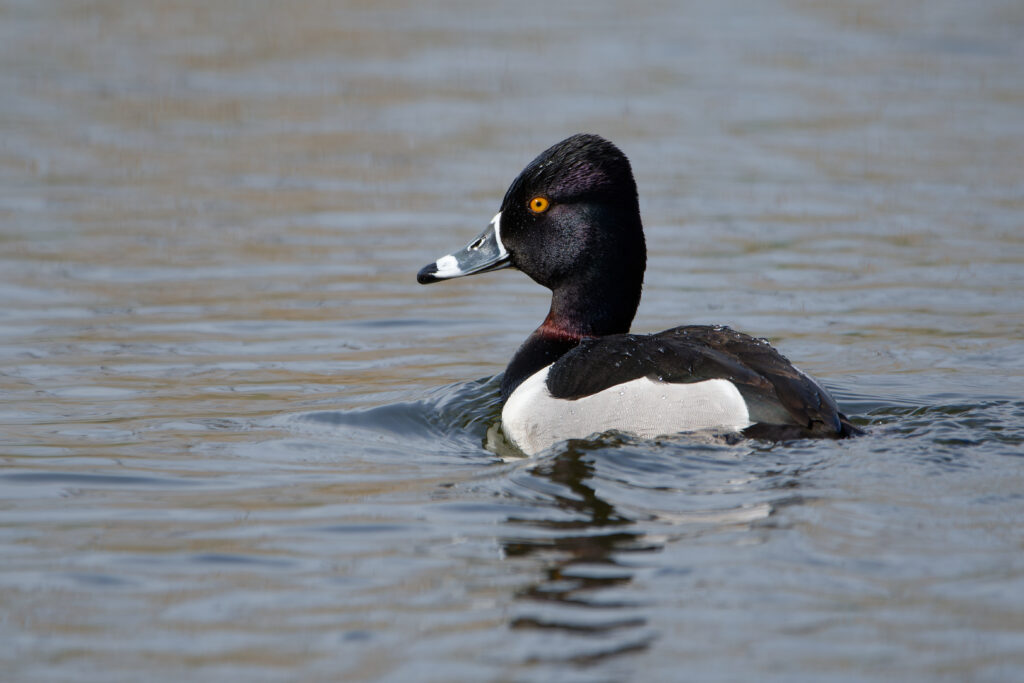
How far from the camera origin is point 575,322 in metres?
7.25

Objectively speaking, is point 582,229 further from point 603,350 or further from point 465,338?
point 465,338

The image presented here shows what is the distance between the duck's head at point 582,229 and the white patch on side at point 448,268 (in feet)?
1.00

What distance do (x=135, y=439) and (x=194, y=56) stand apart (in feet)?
33.1

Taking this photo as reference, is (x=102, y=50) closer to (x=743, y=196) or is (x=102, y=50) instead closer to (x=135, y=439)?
(x=743, y=196)

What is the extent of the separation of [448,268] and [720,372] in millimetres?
1955

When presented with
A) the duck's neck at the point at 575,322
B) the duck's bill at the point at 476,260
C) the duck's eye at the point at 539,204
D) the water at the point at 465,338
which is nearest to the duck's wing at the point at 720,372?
the water at the point at 465,338

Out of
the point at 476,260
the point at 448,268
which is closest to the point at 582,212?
the point at 476,260

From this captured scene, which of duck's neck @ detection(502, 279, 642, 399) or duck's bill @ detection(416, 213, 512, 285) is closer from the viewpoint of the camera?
duck's neck @ detection(502, 279, 642, 399)

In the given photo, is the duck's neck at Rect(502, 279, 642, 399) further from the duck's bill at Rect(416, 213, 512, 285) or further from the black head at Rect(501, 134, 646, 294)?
the duck's bill at Rect(416, 213, 512, 285)

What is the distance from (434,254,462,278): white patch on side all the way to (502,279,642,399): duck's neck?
1.78ft

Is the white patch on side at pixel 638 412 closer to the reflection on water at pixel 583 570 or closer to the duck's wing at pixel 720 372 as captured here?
the duck's wing at pixel 720 372

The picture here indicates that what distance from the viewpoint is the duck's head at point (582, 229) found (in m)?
7.00

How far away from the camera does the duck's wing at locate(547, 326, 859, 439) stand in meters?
5.96

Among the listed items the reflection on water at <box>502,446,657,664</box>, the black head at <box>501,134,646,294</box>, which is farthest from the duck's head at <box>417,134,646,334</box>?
the reflection on water at <box>502,446,657,664</box>
